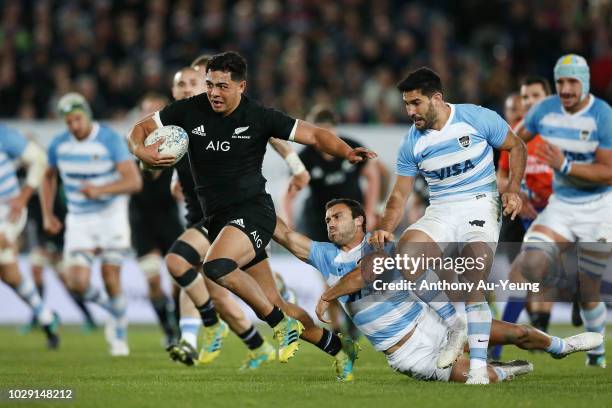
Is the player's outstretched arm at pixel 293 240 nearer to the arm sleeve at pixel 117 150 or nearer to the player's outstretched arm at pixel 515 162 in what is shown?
the player's outstretched arm at pixel 515 162

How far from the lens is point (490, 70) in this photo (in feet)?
64.8

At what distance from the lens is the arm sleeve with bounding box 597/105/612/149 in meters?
10.2

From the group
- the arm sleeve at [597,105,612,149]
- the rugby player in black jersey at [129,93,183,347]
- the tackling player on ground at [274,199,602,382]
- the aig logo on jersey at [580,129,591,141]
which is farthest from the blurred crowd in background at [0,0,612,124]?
the tackling player on ground at [274,199,602,382]

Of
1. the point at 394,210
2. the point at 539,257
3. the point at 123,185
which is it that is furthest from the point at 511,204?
the point at 123,185

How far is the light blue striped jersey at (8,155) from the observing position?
13.0 metres

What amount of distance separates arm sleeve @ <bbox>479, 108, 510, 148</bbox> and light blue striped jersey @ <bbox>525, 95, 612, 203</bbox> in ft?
5.93

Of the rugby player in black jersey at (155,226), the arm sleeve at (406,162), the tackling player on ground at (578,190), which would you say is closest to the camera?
the arm sleeve at (406,162)

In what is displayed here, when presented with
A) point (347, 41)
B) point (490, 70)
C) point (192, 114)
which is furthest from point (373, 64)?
point (192, 114)

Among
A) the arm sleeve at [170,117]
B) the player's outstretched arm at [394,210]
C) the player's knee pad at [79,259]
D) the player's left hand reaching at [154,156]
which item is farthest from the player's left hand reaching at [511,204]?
the player's knee pad at [79,259]

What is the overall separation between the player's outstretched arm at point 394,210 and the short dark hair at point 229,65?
4.92 feet

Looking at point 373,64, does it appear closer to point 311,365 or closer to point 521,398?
point 311,365

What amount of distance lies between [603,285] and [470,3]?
10.7 m

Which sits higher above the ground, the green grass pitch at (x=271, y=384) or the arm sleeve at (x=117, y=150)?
the arm sleeve at (x=117, y=150)

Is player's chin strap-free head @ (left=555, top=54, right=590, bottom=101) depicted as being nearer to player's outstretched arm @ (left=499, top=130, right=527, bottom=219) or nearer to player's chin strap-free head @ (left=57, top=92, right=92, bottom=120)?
player's outstretched arm @ (left=499, top=130, right=527, bottom=219)
